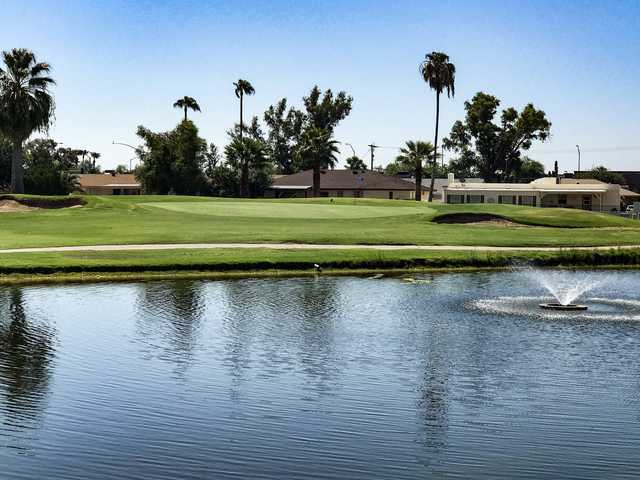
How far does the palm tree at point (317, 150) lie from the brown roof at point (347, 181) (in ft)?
11.3

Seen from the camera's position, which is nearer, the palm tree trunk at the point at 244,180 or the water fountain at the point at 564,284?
the water fountain at the point at 564,284

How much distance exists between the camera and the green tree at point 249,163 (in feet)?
366

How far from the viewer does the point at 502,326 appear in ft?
83.0

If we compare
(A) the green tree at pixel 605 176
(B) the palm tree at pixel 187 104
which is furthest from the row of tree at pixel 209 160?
(A) the green tree at pixel 605 176

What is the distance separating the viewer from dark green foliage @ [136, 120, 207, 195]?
358 feet

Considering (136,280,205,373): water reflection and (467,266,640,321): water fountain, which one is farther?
(467,266,640,321): water fountain

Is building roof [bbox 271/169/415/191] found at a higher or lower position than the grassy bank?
higher

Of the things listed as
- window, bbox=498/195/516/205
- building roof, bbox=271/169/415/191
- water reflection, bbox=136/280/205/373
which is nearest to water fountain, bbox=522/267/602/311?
water reflection, bbox=136/280/205/373

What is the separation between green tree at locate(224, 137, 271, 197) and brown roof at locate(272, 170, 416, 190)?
3.15 meters

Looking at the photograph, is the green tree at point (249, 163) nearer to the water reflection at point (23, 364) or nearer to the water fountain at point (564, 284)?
the water fountain at point (564, 284)

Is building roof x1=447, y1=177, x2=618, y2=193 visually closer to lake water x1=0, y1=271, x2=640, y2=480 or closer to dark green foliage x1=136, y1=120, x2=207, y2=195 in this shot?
dark green foliage x1=136, y1=120, x2=207, y2=195

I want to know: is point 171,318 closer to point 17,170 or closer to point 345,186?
point 17,170

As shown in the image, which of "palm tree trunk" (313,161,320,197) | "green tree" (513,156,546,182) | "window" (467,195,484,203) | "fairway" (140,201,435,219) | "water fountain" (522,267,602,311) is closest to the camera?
"water fountain" (522,267,602,311)

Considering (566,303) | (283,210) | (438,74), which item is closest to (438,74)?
(438,74)
